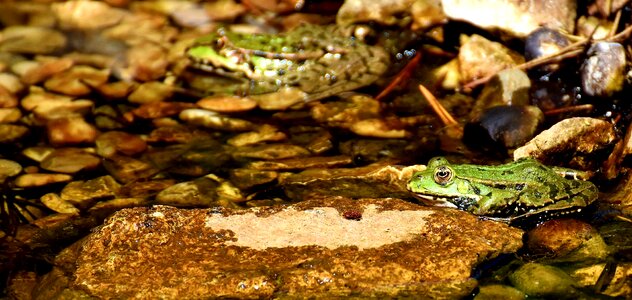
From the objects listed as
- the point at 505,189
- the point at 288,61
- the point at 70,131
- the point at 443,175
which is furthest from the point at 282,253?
the point at 288,61

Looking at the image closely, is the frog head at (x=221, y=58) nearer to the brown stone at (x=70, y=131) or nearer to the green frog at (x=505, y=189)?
the brown stone at (x=70, y=131)

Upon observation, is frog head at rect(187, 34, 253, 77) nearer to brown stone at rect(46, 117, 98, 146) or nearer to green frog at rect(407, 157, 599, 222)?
brown stone at rect(46, 117, 98, 146)

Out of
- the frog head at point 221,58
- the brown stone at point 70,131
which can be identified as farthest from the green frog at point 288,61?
the brown stone at point 70,131

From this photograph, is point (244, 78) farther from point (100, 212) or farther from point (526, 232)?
point (526, 232)

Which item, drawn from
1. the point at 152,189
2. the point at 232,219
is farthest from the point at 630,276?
the point at 152,189

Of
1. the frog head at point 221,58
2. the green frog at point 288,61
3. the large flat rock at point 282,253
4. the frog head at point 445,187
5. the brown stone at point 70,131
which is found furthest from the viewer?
the frog head at point 221,58

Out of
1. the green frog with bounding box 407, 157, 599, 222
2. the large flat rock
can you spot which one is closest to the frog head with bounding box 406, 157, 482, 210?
the green frog with bounding box 407, 157, 599, 222
